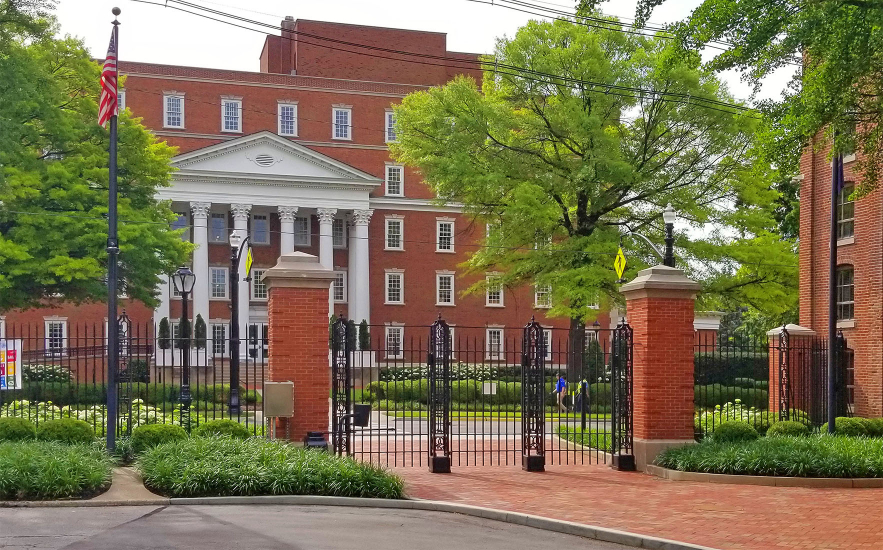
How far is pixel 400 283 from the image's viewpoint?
59656 millimetres

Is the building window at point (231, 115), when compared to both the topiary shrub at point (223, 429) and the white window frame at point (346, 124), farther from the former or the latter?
the topiary shrub at point (223, 429)

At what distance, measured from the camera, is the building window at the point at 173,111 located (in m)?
57.3

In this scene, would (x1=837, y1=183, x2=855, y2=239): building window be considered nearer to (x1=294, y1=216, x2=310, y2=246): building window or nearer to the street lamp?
the street lamp

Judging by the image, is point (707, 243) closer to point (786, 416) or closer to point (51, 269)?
point (786, 416)

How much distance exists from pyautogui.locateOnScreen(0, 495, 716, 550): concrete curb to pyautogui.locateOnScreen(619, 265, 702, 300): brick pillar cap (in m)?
5.89

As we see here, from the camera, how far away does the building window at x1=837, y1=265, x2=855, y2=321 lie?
2827 cm

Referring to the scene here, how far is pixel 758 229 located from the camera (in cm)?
3659

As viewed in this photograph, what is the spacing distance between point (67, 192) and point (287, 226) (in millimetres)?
21500

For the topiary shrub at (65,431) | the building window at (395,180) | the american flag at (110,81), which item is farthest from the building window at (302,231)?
the topiary shrub at (65,431)

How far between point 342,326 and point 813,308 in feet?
55.3

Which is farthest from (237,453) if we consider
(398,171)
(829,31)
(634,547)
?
(398,171)

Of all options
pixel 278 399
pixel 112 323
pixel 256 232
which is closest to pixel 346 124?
pixel 256 232

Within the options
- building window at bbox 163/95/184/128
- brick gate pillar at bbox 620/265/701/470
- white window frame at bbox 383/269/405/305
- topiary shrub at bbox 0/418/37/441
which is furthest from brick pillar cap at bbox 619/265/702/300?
building window at bbox 163/95/184/128

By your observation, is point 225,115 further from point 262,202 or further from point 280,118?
point 262,202
